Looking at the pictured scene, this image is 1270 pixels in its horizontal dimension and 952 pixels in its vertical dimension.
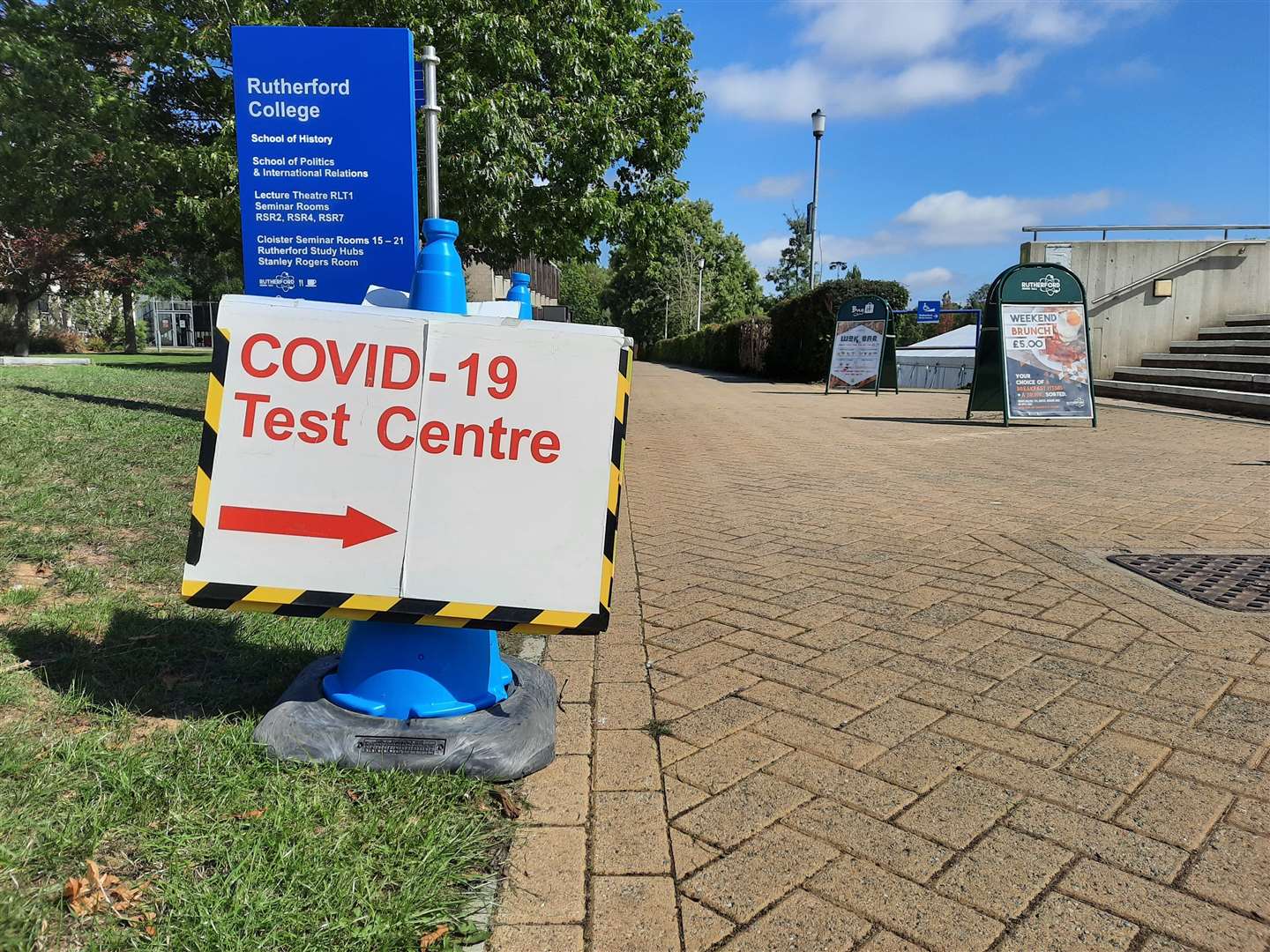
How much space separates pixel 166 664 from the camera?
3076mm

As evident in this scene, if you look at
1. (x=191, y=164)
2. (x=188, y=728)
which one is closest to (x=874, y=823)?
(x=188, y=728)

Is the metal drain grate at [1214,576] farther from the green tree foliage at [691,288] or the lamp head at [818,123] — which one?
the green tree foliage at [691,288]

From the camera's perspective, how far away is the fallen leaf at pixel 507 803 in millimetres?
2350

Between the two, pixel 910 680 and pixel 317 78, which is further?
pixel 317 78

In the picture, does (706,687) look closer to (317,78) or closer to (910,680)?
(910,680)

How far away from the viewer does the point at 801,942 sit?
6.07 ft

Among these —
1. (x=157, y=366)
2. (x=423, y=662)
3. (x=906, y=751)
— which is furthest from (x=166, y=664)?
(x=157, y=366)

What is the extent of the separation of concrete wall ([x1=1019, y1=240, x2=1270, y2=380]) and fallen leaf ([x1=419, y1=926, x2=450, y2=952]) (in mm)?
18802

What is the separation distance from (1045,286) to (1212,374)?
4868mm

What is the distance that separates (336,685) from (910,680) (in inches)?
82.3

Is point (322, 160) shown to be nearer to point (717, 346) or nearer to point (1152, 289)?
point (1152, 289)

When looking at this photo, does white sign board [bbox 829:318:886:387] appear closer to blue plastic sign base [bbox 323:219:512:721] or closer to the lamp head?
the lamp head

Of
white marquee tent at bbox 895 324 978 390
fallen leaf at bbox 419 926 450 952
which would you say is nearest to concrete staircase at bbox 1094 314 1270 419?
white marquee tent at bbox 895 324 978 390

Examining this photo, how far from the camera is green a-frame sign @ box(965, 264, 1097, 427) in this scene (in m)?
11.9
